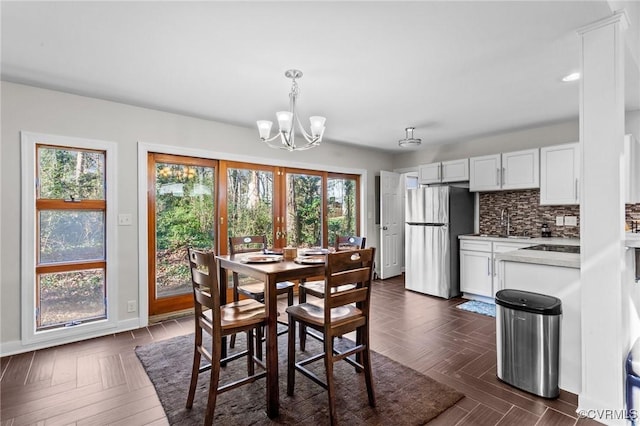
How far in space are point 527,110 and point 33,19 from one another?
4396 mm

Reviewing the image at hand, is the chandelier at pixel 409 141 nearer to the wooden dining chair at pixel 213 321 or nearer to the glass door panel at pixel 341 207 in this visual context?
the glass door panel at pixel 341 207

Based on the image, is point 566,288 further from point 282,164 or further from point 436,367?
point 282,164

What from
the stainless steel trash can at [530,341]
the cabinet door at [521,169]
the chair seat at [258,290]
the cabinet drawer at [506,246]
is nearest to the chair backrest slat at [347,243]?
the chair seat at [258,290]

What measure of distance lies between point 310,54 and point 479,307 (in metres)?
3.60

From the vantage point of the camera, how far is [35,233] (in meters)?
2.86

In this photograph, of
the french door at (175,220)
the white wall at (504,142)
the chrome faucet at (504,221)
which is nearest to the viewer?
the french door at (175,220)

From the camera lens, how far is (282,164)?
4512 millimetres

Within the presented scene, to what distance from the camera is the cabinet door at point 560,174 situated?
365 cm

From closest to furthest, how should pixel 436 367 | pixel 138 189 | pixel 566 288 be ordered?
pixel 566 288 → pixel 436 367 → pixel 138 189

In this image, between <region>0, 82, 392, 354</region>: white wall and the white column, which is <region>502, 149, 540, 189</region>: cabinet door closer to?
Answer: the white column

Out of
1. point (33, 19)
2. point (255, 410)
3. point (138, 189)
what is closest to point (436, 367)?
point (255, 410)

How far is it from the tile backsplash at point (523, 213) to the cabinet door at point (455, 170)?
0.49m

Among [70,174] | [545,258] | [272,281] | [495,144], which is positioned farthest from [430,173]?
[70,174]

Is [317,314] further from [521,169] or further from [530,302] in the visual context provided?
[521,169]
